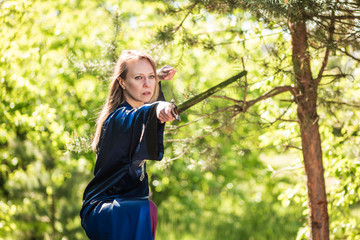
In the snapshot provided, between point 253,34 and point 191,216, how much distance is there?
14.4 ft

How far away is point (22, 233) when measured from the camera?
471 cm

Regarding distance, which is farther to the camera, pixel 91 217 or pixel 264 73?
pixel 264 73

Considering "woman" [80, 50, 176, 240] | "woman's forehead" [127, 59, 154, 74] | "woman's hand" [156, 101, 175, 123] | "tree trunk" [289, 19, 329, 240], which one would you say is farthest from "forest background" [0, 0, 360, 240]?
"woman's hand" [156, 101, 175, 123]

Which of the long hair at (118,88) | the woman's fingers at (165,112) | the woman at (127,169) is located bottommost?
the woman at (127,169)

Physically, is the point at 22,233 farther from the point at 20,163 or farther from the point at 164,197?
the point at 164,197

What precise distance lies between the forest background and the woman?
0.74 meters

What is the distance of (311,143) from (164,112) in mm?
1668

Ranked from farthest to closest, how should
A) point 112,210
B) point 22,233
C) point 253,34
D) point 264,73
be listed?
point 22,233
point 253,34
point 264,73
point 112,210

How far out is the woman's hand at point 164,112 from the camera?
1566mm

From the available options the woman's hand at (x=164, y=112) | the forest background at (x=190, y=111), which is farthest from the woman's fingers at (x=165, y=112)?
the forest background at (x=190, y=111)

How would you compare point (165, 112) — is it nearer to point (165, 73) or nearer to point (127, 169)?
point (127, 169)

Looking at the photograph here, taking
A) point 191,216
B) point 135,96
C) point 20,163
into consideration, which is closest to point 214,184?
point 191,216

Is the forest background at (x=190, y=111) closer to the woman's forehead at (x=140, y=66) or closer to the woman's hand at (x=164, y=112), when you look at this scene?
the woman's forehead at (x=140, y=66)

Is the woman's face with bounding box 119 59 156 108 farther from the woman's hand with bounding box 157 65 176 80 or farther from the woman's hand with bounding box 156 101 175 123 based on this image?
the woman's hand with bounding box 156 101 175 123
